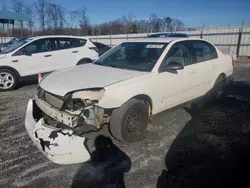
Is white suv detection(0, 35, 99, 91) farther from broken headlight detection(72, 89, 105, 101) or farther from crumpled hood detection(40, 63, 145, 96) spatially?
Result: broken headlight detection(72, 89, 105, 101)

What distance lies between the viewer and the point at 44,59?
734 centimetres

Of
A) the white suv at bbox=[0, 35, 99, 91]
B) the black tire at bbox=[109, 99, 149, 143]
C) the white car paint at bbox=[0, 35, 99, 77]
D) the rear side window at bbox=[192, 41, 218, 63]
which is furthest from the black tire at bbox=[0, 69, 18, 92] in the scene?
the rear side window at bbox=[192, 41, 218, 63]

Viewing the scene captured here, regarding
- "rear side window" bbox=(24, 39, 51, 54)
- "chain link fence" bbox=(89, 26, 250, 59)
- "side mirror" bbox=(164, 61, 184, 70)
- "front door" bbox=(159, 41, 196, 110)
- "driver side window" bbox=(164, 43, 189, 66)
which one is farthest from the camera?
"chain link fence" bbox=(89, 26, 250, 59)

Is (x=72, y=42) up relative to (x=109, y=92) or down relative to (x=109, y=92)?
up

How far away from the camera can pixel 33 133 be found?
2957 mm

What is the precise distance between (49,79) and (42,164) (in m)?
1.40

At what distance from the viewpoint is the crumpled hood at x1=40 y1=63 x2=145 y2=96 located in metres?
3.11

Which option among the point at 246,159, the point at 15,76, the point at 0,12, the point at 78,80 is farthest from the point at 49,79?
the point at 0,12

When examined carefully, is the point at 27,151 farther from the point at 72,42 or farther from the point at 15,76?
the point at 72,42

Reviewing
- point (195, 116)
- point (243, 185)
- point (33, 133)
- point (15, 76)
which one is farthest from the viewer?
point (15, 76)

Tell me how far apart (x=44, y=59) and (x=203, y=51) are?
523cm

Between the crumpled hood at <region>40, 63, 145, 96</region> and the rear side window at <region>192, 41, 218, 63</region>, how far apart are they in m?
1.77

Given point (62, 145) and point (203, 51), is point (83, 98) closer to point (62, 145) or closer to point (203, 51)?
point (62, 145)

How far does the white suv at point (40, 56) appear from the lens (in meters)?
6.77
